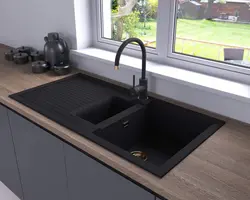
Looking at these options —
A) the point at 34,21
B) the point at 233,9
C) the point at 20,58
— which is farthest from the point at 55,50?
the point at 233,9

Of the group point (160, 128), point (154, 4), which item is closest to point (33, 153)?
point (160, 128)

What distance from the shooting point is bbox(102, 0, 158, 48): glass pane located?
5.65 feet

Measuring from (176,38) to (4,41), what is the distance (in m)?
1.84

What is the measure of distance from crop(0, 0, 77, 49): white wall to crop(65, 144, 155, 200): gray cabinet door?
1019mm

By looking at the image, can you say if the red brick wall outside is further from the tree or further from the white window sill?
the tree

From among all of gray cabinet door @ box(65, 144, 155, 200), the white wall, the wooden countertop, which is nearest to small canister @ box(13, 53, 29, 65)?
the white wall

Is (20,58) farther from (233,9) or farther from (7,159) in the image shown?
(233,9)

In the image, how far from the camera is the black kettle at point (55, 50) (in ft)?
6.30

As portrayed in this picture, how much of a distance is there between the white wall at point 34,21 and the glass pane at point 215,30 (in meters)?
0.78

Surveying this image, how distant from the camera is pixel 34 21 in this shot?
7.47 feet

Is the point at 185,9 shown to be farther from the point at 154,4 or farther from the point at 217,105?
the point at 217,105

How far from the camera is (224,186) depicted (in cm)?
96

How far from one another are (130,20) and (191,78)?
0.64 meters

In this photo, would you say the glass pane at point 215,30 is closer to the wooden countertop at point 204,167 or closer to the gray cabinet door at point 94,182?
the wooden countertop at point 204,167
